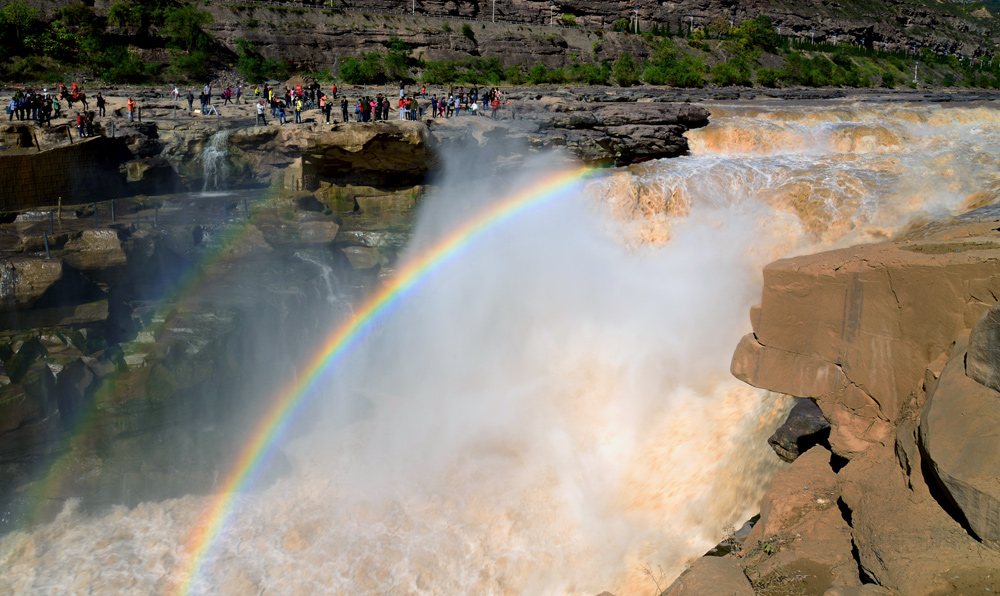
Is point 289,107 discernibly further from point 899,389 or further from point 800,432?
point 899,389

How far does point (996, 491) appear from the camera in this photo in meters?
4.56

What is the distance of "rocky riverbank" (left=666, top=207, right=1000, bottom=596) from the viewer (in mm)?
4859

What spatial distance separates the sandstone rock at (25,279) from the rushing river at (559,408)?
4.16 m

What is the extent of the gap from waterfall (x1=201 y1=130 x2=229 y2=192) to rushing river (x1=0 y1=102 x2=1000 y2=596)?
6754mm

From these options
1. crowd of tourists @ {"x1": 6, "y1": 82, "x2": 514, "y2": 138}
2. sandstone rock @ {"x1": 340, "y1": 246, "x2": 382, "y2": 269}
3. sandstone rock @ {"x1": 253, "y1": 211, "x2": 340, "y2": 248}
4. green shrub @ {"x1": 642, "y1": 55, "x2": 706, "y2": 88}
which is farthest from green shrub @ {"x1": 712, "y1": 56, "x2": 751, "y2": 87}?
sandstone rock @ {"x1": 253, "y1": 211, "x2": 340, "y2": 248}

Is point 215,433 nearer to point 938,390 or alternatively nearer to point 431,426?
point 431,426

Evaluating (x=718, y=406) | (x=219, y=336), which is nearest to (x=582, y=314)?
(x=718, y=406)

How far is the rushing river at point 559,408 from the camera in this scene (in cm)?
1029

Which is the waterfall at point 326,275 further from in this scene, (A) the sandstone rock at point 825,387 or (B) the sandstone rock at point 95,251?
(A) the sandstone rock at point 825,387

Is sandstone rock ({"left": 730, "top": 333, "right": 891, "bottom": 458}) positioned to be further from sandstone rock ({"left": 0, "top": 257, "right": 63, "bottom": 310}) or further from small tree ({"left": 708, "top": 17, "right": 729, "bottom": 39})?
small tree ({"left": 708, "top": 17, "right": 729, "bottom": 39})

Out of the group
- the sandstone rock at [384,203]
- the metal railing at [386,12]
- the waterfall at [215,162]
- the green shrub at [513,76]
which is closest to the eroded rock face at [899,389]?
the sandstone rock at [384,203]

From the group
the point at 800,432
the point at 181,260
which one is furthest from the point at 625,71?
the point at 800,432

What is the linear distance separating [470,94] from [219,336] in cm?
1914

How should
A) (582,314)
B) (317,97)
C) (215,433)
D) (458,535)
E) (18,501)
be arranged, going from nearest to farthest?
(458,535)
(18,501)
(215,433)
(582,314)
(317,97)
